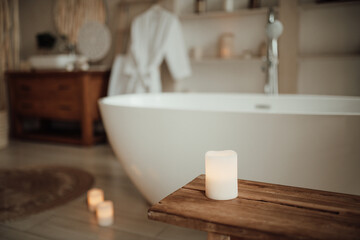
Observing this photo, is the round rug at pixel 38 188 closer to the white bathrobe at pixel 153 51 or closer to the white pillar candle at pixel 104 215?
the white pillar candle at pixel 104 215

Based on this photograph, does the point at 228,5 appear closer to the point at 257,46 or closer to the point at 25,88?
the point at 257,46

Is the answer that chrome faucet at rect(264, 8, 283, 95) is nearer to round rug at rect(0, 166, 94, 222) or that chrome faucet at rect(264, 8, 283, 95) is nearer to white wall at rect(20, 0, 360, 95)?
white wall at rect(20, 0, 360, 95)

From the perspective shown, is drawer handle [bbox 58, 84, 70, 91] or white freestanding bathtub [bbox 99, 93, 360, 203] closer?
white freestanding bathtub [bbox 99, 93, 360, 203]

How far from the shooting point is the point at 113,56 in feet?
12.7

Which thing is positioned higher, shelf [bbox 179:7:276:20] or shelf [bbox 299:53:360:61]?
shelf [bbox 179:7:276:20]

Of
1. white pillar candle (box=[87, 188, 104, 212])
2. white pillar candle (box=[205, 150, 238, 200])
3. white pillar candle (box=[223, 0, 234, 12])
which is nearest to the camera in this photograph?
white pillar candle (box=[205, 150, 238, 200])

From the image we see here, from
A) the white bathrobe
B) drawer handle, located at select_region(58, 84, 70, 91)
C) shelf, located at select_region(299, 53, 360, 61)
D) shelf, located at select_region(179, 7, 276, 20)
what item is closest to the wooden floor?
the white bathrobe

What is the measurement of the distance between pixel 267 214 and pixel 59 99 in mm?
3263

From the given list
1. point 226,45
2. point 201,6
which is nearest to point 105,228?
point 226,45

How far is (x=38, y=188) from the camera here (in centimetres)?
227

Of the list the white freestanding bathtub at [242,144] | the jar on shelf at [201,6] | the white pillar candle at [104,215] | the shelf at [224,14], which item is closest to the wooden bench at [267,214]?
the white freestanding bathtub at [242,144]

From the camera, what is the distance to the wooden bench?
706mm

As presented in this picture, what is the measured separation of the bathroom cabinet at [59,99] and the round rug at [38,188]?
908mm

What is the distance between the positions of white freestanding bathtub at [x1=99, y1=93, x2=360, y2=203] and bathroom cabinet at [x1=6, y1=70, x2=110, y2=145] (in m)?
1.68
